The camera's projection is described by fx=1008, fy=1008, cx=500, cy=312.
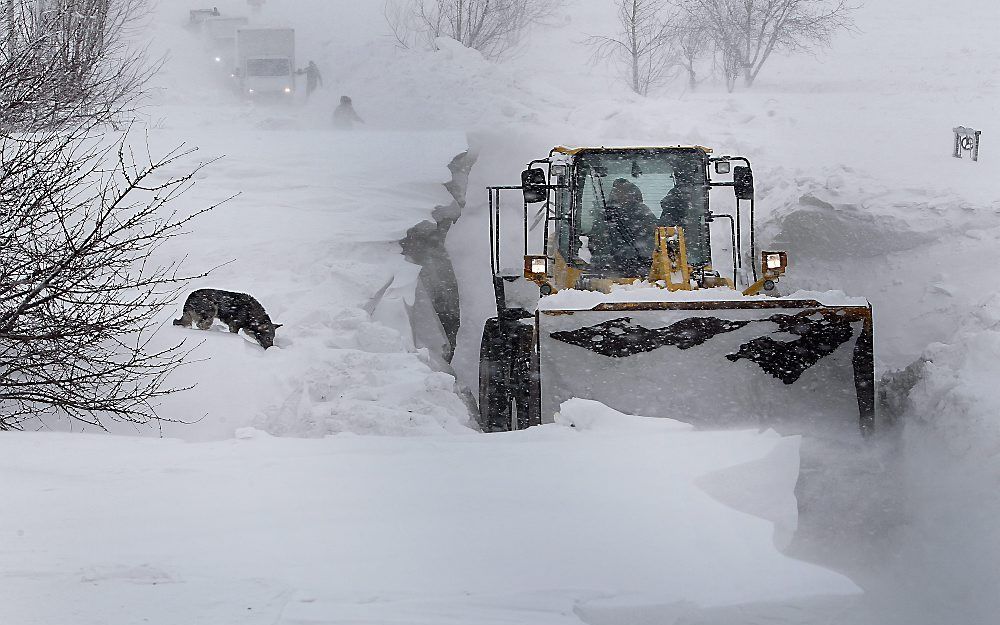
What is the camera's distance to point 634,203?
814 cm

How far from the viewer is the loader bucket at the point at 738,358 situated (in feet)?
20.7

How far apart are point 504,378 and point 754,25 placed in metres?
23.4

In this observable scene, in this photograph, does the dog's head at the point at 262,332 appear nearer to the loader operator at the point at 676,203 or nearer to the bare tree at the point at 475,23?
the loader operator at the point at 676,203

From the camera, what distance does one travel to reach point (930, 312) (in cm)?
1129

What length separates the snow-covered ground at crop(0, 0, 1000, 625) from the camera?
315cm

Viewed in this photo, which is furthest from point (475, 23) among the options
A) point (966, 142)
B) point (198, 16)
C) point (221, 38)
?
point (966, 142)

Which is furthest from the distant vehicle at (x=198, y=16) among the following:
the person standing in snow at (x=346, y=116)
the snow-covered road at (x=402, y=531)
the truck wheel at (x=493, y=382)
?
the snow-covered road at (x=402, y=531)

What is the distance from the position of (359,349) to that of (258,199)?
572 centimetres

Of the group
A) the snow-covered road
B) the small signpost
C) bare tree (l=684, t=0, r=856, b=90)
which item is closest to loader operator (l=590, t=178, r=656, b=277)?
the snow-covered road

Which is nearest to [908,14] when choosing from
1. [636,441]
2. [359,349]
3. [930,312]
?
[930,312]

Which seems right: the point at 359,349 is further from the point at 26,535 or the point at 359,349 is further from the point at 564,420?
the point at 26,535

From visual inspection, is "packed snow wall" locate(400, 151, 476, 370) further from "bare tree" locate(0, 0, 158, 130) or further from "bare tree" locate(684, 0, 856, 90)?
"bare tree" locate(684, 0, 856, 90)

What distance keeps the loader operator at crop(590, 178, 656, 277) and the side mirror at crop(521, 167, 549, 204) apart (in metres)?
0.71

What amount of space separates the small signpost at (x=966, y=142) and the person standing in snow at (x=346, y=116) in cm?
1298
